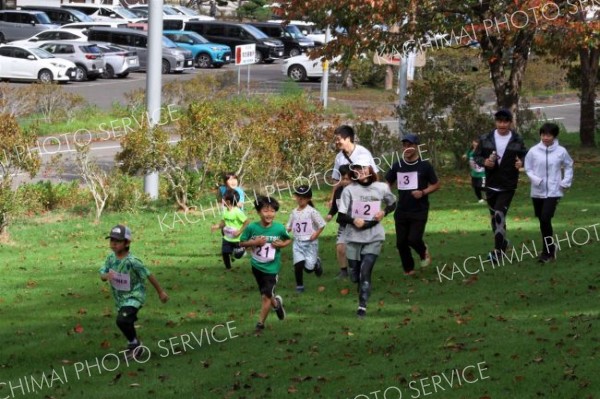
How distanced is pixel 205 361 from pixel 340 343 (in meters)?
1.27

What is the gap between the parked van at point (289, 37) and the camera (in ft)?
200

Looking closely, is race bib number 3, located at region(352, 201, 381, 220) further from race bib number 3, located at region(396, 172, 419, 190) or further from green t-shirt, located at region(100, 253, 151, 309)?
green t-shirt, located at region(100, 253, 151, 309)

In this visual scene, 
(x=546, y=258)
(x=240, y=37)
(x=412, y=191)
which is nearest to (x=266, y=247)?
(x=412, y=191)

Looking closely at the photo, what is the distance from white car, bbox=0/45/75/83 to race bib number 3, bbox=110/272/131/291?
36260 millimetres

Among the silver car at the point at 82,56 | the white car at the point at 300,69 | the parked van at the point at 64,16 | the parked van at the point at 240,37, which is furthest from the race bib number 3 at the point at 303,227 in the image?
Answer: the parked van at the point at 64,16

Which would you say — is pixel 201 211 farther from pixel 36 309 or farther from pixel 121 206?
pixel 36 309

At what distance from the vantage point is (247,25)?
61188 mm

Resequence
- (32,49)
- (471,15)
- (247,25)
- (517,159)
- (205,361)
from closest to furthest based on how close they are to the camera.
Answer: (205,361) < (517,159) < (471,15) < (32,49) < (247,25)

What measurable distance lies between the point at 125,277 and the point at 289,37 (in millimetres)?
51178

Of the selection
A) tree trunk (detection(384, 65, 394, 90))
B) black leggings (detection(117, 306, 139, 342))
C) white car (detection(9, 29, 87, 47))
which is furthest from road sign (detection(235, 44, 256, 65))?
black leggings (detection(117, 306, 139, 342))

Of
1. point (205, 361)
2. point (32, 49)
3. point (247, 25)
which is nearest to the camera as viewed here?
point (205, 361)

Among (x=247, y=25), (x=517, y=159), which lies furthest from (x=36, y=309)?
(x=247, y=25)

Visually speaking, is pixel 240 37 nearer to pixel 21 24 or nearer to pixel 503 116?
pixel 21 24

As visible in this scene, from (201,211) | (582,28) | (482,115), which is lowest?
(201,211)
